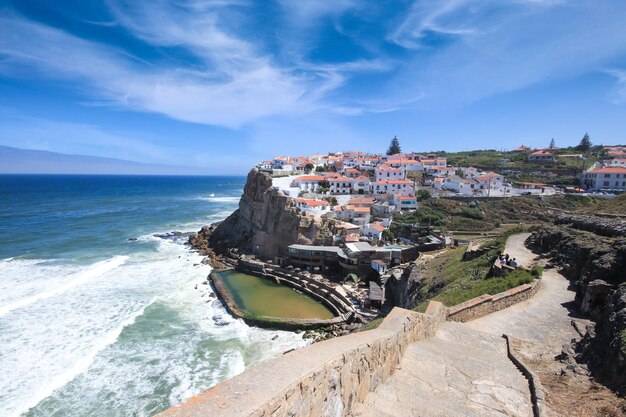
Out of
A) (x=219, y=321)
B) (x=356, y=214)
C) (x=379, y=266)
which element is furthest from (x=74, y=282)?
(x=356, y=214)

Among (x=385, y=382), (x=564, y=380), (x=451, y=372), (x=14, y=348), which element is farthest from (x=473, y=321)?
(x=14, y=348)

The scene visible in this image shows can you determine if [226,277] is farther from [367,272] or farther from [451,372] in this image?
[451,372]

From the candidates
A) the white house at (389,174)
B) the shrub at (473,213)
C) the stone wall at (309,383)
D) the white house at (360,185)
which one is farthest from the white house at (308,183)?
the stone wall at (309,383)

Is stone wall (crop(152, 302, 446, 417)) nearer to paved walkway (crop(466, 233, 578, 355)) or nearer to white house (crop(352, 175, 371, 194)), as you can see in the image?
paved walkway (crop(466, 233, 578, 355))

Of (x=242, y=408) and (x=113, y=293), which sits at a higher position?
(x=242, y=408)

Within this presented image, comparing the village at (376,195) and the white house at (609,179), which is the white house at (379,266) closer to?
the village at (376,195)

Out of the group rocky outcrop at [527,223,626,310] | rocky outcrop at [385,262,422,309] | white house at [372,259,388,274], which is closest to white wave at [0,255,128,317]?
white house at [372,259,388,274]
